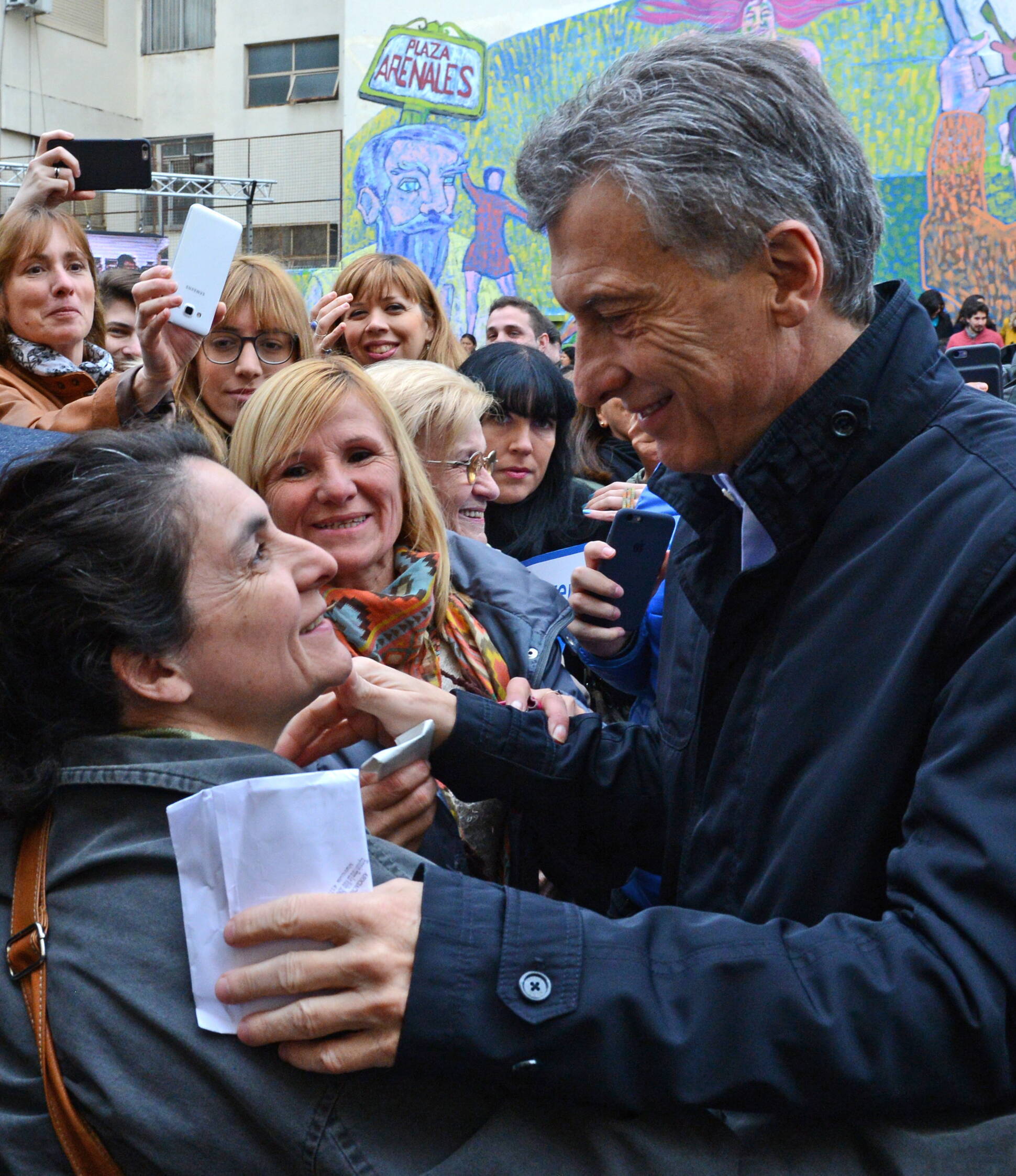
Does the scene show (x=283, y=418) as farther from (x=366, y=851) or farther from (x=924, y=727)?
(x=924, y=727)

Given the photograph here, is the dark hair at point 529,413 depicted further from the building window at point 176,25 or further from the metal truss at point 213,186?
the building window at point 176,25

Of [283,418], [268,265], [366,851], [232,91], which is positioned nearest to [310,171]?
[232,91]

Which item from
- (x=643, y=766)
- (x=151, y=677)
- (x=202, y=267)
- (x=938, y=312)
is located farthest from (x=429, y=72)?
(x=151, y=677)

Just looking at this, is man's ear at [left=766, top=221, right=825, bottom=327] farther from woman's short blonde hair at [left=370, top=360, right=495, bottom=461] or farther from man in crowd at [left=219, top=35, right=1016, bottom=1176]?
woman's short blonde hair at [left=370, top=360, right=495, bottom=461]

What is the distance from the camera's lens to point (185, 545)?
171 centimetres

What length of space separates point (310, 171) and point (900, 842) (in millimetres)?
22833

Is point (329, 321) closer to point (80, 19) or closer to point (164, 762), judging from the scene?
point (164, 762)

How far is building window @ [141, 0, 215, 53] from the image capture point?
982 inches

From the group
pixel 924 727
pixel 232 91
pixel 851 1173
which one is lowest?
pixel 851 1173

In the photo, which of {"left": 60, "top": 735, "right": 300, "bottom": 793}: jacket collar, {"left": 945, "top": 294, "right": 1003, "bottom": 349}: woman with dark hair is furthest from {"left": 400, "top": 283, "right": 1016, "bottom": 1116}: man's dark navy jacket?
{"left": 945, "top": 294, "right": 1003, "bottom": 349}: woman with dark hair

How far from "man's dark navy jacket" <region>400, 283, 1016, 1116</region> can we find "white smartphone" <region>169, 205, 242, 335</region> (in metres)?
2.20

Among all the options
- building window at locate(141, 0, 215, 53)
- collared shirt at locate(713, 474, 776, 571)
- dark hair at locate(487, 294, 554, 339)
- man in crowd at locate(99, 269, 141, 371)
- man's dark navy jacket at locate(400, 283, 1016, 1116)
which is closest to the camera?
man's dark navy jacket at locate(400, 283, 1016, 1116)

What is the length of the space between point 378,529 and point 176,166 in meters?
24.3

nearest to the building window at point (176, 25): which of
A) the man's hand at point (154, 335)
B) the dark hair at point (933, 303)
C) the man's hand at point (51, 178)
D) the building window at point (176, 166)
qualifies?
the building window at point (176, 166)
